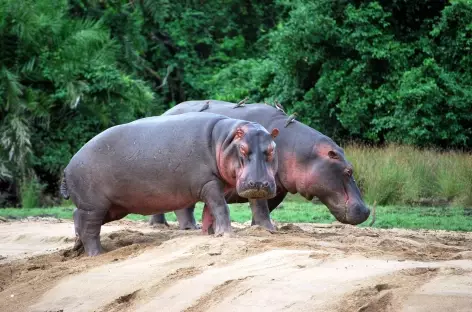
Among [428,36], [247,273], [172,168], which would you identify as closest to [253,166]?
[172,168]

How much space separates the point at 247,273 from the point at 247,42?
Result: 21.8 meters

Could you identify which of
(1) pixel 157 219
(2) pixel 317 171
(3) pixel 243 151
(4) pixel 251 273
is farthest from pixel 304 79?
(4) pixel 251 273

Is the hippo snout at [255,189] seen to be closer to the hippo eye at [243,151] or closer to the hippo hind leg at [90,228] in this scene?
the hippo eye at [243,151]

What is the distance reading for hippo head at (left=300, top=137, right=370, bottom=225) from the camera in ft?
30.4

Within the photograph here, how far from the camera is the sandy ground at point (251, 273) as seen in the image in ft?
17.9

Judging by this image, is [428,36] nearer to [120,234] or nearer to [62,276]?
[120,234]

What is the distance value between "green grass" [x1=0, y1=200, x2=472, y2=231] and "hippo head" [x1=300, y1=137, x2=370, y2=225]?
53.2 inches

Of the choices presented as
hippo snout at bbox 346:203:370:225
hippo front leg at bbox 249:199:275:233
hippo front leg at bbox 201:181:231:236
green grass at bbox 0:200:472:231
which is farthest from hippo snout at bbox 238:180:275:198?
green grass at bbox 0:200:472:231

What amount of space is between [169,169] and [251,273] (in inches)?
82.7

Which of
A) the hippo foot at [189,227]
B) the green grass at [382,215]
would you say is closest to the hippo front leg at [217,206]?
the hippo foot at [189,227]

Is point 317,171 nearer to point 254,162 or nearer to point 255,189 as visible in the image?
point 254,162

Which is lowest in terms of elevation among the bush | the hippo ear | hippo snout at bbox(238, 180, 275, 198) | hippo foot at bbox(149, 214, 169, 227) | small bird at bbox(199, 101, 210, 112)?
the bush

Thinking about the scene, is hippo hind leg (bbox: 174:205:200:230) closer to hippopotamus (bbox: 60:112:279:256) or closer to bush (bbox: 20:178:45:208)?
hippopotamus (bbox: 60:112:279:256)

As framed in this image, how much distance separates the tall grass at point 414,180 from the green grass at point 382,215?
0.59m
